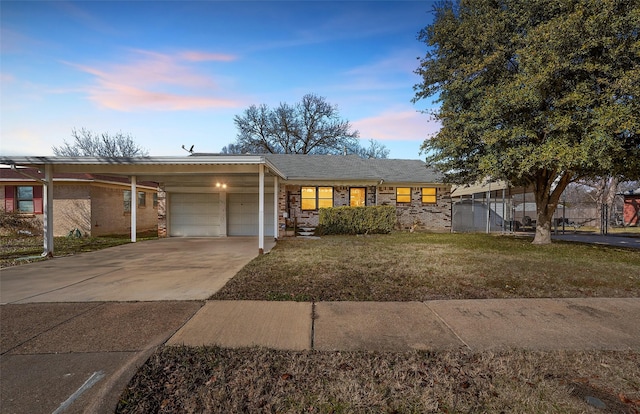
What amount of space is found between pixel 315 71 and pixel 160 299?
11.4 meters

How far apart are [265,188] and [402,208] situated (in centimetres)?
804

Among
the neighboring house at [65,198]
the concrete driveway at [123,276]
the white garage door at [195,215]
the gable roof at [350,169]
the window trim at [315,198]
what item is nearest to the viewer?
the concrete driveway at [123,276]

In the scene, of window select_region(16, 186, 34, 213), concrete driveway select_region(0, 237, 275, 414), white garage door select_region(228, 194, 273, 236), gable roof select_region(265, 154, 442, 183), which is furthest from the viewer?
gable roof select_region(265, 154, 442, 183)

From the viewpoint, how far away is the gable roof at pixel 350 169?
1677 centimetres

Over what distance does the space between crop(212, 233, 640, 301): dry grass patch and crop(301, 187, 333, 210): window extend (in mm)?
Answer: 7343

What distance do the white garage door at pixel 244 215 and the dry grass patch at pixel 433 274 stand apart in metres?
6.08

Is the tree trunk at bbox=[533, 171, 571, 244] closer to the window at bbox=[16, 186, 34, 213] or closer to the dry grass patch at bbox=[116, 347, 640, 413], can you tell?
the dry grass patch at bbox=[116, 347, 640, 413]

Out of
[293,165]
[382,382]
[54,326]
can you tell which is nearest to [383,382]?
[382,382]

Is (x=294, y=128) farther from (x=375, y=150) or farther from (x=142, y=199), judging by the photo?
(x=142, y=199)

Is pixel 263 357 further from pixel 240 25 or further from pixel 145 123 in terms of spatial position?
pixel 145 123

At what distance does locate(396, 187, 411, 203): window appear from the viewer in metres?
17.5

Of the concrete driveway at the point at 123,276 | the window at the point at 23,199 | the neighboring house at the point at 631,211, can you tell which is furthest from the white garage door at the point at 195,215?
the neighboring house at the point at 631,211

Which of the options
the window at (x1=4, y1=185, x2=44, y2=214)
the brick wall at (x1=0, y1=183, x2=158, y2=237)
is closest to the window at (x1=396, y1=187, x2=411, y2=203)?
the brick wall at (x1=0, y1=183, x2=158, y2=237)

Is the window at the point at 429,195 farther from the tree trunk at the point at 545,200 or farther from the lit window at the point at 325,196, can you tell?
the tree trunk at the point at 545,200
